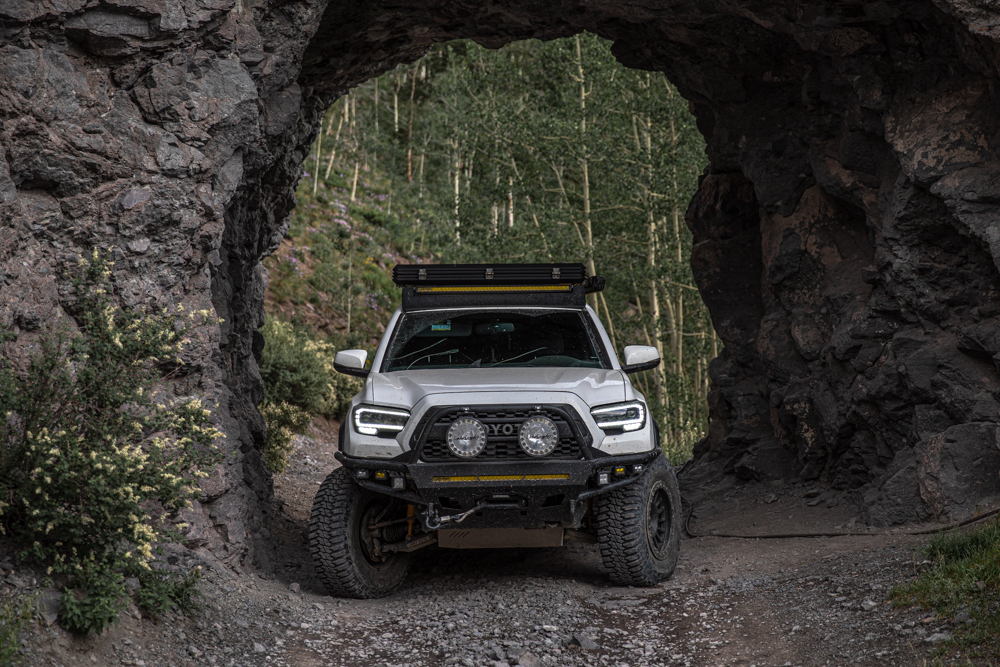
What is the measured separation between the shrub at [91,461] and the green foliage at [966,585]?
425cm

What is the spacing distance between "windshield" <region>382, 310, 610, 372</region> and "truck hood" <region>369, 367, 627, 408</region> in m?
0.39

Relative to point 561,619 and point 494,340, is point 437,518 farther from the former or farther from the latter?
point 494,340

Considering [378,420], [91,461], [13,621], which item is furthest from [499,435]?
[13,621]

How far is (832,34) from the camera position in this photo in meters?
8.04

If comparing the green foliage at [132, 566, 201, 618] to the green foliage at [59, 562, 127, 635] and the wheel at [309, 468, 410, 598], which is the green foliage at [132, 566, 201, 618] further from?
the wheel at [309, 468, 410, 598]

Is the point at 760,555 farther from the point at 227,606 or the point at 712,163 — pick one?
the point at 712,163

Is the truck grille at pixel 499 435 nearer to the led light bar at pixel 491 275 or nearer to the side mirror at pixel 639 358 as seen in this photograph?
the side mirror at pixel 639 358

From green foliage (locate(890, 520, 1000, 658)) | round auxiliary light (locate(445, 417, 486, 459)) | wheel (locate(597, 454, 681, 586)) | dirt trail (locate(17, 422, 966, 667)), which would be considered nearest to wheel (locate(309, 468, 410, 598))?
dirt trail (locate(17, 422, 966, 667))

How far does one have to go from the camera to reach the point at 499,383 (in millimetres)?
6336

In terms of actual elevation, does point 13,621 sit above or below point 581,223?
below

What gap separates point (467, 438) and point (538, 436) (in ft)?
1.56

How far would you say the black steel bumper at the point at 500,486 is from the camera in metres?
6.05

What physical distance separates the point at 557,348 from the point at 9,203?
13.5 ft

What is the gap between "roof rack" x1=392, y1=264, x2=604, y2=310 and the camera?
7.59m
